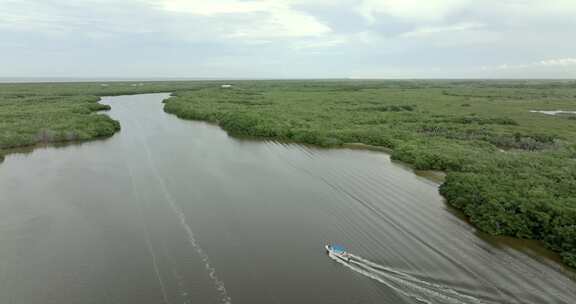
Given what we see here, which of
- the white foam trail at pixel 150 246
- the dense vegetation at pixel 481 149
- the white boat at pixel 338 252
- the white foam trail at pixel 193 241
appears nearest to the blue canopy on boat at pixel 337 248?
the white boat at pixel 338 252

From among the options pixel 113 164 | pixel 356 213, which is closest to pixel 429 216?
pixel 356 213

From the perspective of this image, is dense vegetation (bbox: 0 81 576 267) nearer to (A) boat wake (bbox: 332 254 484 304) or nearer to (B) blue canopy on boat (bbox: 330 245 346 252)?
(A) boat wake (bbox: 332 254 484 304)

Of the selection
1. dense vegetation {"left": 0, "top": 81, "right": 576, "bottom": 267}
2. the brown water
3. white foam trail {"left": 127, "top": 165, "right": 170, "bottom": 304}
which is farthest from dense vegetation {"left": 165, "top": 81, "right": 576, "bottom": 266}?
white foam trail {"left": 127, "top": 165, "right": 170, "bottom": 304}

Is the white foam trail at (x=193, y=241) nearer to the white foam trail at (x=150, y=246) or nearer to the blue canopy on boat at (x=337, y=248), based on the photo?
the white foam trail at (x=150, y=246)

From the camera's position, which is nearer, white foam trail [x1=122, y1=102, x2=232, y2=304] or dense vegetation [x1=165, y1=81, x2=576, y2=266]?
white foam trail [x1=122, y1=102, x2=232, y2=304]

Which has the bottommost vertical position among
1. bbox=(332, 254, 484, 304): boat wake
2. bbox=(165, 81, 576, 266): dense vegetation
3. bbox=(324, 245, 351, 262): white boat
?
bbox=(332, 254, 484, 304): boat wake

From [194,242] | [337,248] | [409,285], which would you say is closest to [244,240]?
[194,242]
